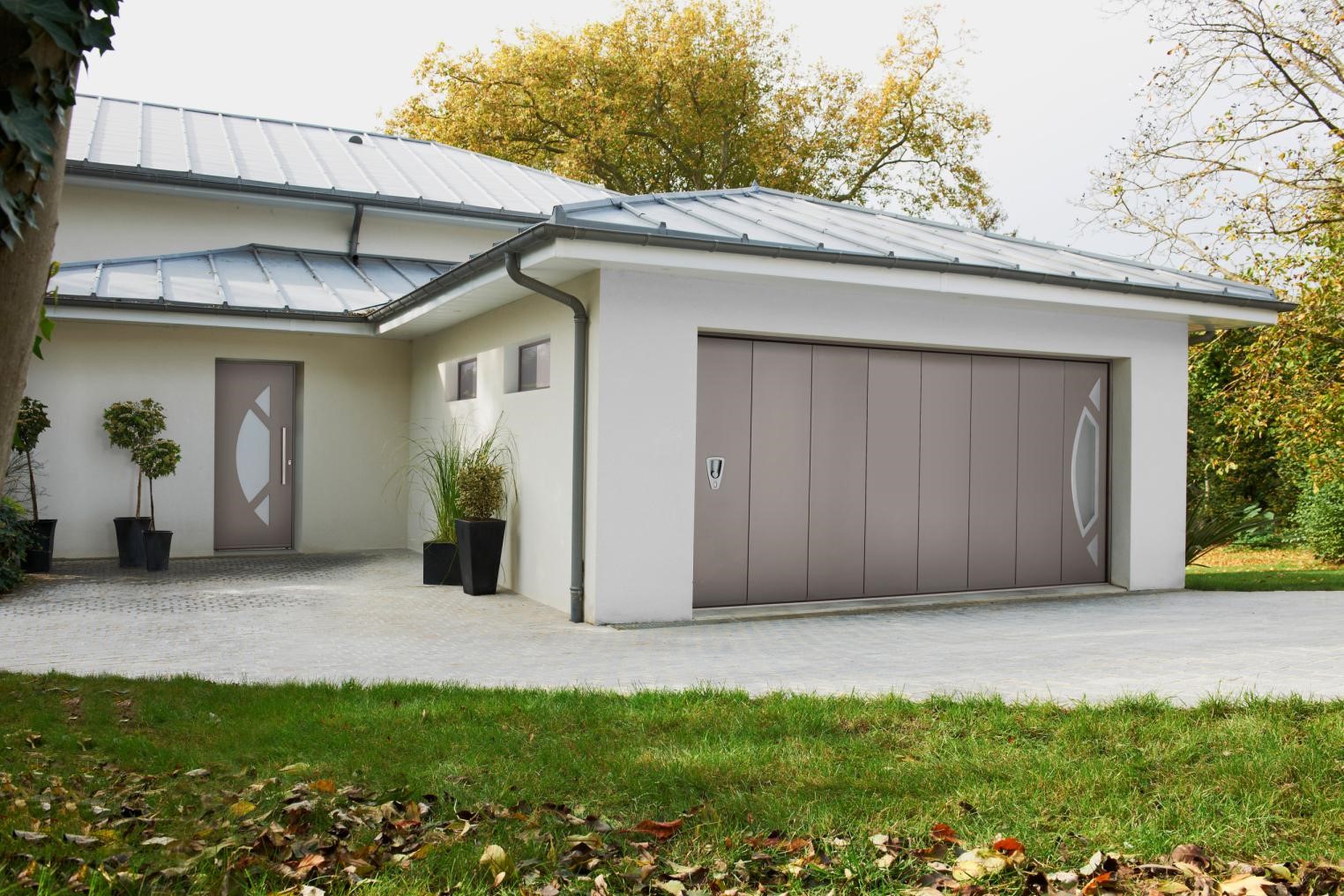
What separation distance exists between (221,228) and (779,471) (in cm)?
963

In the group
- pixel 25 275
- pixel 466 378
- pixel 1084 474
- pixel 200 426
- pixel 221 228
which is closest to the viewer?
pixel 25 275

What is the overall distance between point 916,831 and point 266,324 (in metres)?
10.5

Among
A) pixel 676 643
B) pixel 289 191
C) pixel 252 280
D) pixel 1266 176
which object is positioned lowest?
pixel 676 643

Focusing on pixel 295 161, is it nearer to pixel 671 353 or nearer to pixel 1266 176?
pixel 671 353

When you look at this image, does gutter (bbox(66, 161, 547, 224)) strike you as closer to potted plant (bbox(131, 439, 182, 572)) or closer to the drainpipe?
potted plant (bbox(131, 439, 182, 572))

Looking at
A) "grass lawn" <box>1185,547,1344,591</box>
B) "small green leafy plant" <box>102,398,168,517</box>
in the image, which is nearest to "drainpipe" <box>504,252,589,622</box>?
"small green leafy plant" <box>102,398,168,517</box>

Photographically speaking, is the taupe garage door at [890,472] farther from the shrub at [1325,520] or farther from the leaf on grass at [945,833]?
the shrub at [1325,520]

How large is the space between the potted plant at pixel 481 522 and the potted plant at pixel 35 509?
14.8ft

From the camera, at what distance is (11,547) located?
32.9ft

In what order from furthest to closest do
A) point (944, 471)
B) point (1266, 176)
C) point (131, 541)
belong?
point (1266, 176), point (131, 541), point (944, 471)

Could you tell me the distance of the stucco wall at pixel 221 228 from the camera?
14.3 metres

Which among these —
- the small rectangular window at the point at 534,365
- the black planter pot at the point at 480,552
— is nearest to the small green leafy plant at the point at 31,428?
the black planter pot at the point at 480,552

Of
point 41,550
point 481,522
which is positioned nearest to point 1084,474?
point 481,522

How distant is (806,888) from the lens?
11.0 ft
